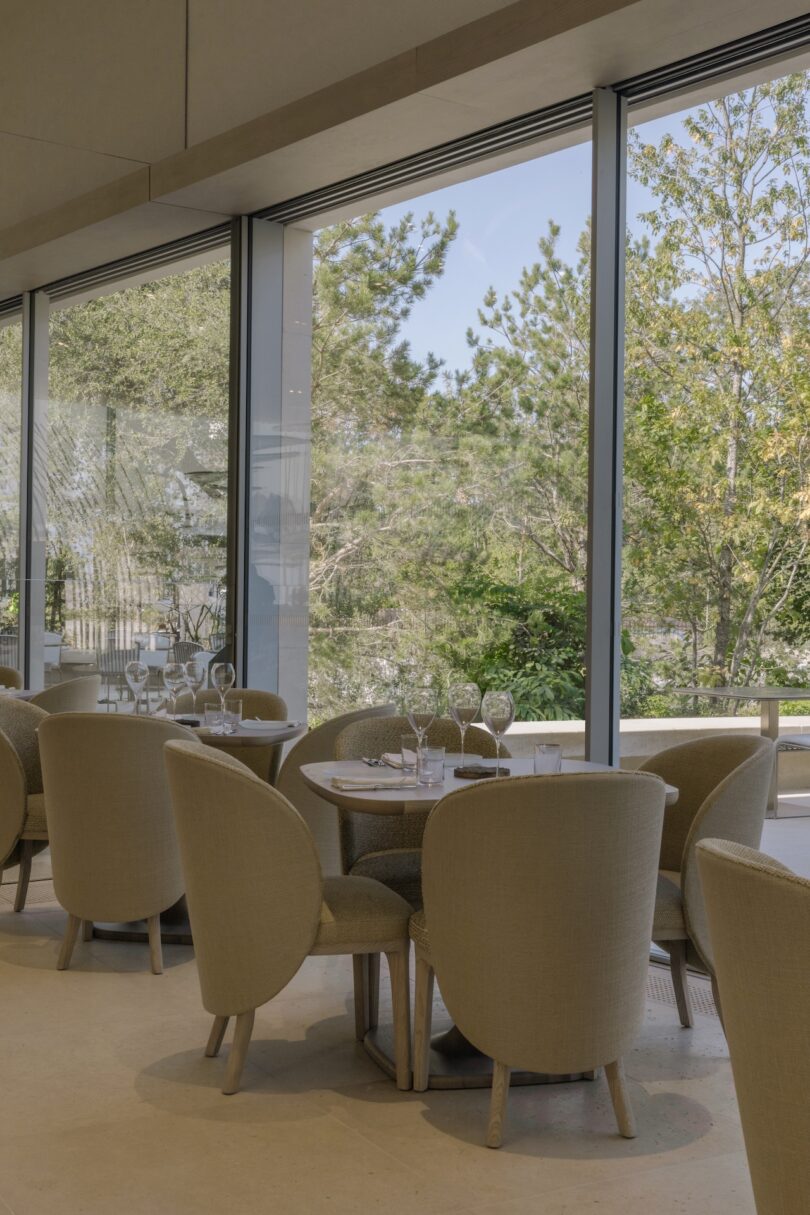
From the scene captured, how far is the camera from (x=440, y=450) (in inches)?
221

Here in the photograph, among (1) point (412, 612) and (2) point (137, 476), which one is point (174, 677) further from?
(2) point (137, 476)

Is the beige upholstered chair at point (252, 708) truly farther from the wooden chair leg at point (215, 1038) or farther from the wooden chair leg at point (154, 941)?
Answer: the wooden chair leg at point (215, 1038)

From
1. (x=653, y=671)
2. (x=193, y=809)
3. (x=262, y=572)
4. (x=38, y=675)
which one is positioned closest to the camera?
(x=193, y=809)

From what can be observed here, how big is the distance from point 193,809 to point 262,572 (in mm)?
3417

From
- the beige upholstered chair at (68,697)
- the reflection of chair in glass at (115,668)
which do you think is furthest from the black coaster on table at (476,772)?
the reflection of chair in glass at (115,668)

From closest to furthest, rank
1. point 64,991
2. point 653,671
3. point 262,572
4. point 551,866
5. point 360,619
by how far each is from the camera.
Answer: point 551,866 < point 64,991 < point 653,671 < point 360,619 < point 262,572

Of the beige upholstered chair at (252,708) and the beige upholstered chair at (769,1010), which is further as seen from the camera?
the beige upholstered chair at (252,708)

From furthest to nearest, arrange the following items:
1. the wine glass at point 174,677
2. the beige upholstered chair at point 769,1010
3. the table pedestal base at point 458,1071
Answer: the wine glass at point 174,677 < the table pedestal base at point 458,1071 < the beige upholstered chair at point 769,1010

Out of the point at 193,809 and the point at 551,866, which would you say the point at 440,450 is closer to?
the point at 193,809

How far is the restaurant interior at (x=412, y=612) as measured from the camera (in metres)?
2.86

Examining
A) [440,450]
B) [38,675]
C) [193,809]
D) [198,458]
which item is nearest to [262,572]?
[198,458]

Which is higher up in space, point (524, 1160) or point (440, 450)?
point (440, 450)

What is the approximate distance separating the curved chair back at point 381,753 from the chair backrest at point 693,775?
563mm

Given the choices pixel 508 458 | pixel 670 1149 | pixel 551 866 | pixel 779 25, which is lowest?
pixel 670 1149
